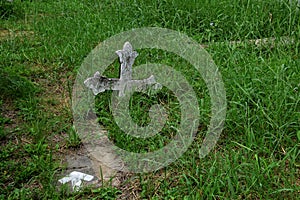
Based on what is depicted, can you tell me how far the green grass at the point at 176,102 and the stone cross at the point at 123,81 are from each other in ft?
0.35

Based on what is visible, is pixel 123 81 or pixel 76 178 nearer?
pixel 76 178

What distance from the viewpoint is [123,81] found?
121 inches

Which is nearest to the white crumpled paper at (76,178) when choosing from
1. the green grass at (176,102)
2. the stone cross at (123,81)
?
the green grass at (176,102)

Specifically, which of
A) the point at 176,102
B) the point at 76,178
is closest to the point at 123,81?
the point at 176,102

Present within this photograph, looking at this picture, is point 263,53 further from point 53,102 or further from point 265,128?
point 53,102

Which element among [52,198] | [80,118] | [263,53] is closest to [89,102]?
[80,118]

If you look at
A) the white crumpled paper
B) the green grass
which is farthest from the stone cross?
the white crumpled paper

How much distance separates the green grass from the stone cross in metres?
0.11

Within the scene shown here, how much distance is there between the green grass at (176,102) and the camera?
220 centimetres

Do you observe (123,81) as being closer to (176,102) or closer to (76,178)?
(176,102)

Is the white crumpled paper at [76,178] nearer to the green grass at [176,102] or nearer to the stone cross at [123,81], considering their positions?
the green grass at [176,102]

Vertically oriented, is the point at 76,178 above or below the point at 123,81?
below

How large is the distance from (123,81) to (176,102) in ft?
1.47

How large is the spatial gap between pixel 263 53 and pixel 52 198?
2460 millimetres
